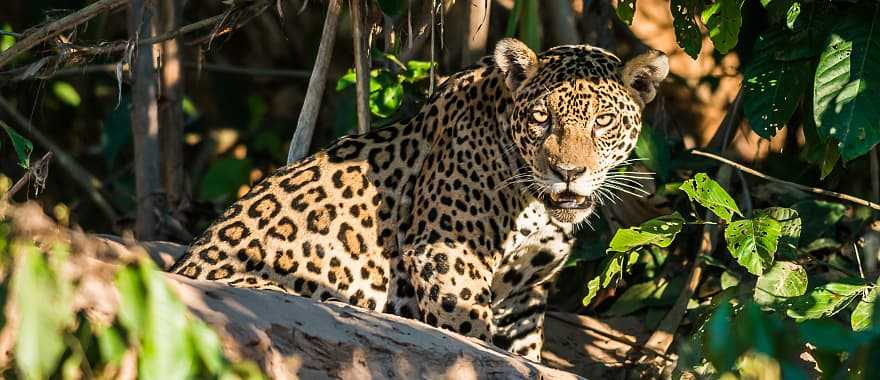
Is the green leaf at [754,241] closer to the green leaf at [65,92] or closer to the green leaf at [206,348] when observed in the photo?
the green leaf at [206,348]

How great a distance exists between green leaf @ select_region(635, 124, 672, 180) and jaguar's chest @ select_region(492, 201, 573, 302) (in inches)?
53.6

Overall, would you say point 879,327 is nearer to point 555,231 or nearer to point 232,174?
point 555,231

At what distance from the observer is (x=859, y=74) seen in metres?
6.99

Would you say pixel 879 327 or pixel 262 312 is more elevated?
pixel 879 327

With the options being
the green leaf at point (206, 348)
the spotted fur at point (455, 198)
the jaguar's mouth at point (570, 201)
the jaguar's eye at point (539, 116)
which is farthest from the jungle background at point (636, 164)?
the jaguar's eye at point (539, 116)

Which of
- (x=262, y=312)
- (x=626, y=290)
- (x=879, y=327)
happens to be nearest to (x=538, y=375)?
(x=262, y=312)

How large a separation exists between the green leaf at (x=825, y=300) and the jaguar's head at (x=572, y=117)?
45.5 inches

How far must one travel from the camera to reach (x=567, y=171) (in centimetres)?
657

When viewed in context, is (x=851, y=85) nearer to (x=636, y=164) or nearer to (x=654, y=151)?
(x=654, y=151)

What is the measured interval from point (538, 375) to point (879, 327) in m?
2.59

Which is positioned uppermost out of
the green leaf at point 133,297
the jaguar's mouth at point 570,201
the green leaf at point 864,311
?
the green leaf at point 133,297

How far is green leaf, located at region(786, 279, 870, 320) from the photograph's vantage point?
6352 mm

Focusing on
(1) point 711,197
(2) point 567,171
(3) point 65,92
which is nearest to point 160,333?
(2) point 567,171

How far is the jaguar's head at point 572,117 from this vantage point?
665cm
